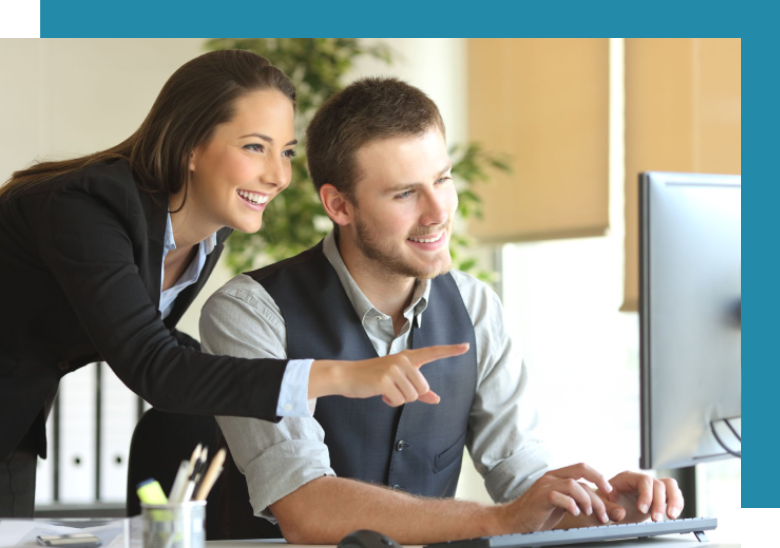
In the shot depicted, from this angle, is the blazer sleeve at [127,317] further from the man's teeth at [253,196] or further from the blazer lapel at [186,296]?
the blazer lapel at [186,296]

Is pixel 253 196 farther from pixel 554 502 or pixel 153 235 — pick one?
pixel 554 502

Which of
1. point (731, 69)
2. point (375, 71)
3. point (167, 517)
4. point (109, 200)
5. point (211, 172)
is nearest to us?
point (167, 517)

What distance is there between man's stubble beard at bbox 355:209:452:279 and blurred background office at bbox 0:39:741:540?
1.59 m

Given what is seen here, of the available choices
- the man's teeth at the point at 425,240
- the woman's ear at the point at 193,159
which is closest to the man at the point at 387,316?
the man's teeth at the point at 425,240

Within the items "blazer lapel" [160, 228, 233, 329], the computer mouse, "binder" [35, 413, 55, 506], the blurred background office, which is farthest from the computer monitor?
"binder" [35, 413, 55, 506]

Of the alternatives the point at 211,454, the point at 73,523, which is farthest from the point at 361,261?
the point at 73,523

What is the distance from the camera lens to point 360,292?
56.0 inches

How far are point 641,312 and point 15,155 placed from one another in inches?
119

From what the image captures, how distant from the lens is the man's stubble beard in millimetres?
1417

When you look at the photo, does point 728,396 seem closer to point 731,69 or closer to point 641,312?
point 641,312

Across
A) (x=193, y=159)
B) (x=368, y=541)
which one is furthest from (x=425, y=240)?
(x=368, y=541)

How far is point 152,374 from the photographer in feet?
3.42

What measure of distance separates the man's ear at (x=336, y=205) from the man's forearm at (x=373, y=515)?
503 mm

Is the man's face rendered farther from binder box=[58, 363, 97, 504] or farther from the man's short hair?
binder box=[58, 363, 97, 504]
